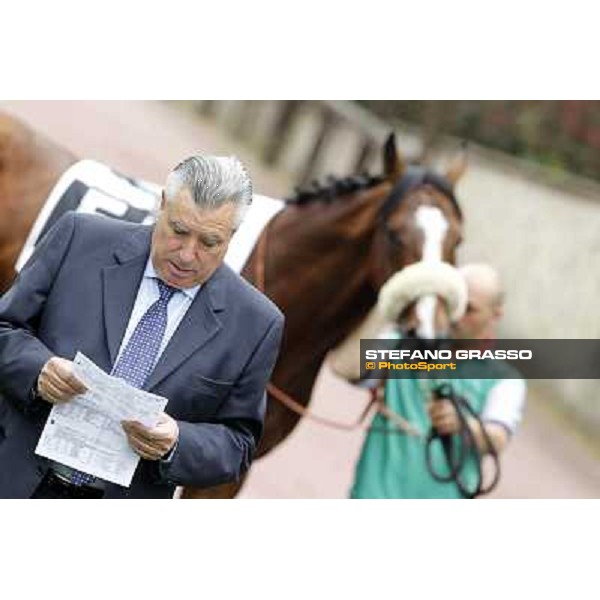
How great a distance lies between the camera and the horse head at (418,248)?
3617mm

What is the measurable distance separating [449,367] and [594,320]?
5.13ft

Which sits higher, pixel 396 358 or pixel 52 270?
pixel 396 358

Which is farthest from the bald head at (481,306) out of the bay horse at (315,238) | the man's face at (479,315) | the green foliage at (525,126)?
the green foliage at (525,126)

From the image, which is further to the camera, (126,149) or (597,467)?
(126,149)

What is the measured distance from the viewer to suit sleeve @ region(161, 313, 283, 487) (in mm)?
2455

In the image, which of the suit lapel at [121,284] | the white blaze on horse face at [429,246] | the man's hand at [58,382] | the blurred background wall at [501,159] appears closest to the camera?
the man's hand at [58,382]

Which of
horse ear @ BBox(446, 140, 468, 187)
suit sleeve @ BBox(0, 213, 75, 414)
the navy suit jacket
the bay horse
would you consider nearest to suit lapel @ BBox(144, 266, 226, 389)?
the navy suit jacket

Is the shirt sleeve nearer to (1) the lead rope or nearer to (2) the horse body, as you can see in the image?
(1) the lead rope

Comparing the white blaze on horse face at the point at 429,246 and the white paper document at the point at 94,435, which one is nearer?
the white paper document at the point at 94,435

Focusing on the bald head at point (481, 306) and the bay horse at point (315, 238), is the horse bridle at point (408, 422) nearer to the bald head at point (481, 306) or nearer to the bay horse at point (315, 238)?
the bay horse at point (315, 238)

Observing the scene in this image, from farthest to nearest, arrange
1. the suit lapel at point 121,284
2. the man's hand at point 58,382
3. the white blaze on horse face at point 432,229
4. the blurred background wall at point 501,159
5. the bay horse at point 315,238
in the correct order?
1. the blurred background wall at point 501,159
2. the bay horse at point 315,238
3. the white blaze on horse face at point 432,229
4. the suit lapel at point 121,284
5. the man's hand at point 58,382

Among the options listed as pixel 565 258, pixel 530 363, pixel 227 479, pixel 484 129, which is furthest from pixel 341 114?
pixel 227 479

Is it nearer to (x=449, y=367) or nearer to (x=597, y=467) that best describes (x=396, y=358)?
(x=449, y=367)

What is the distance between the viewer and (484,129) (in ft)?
26.9
